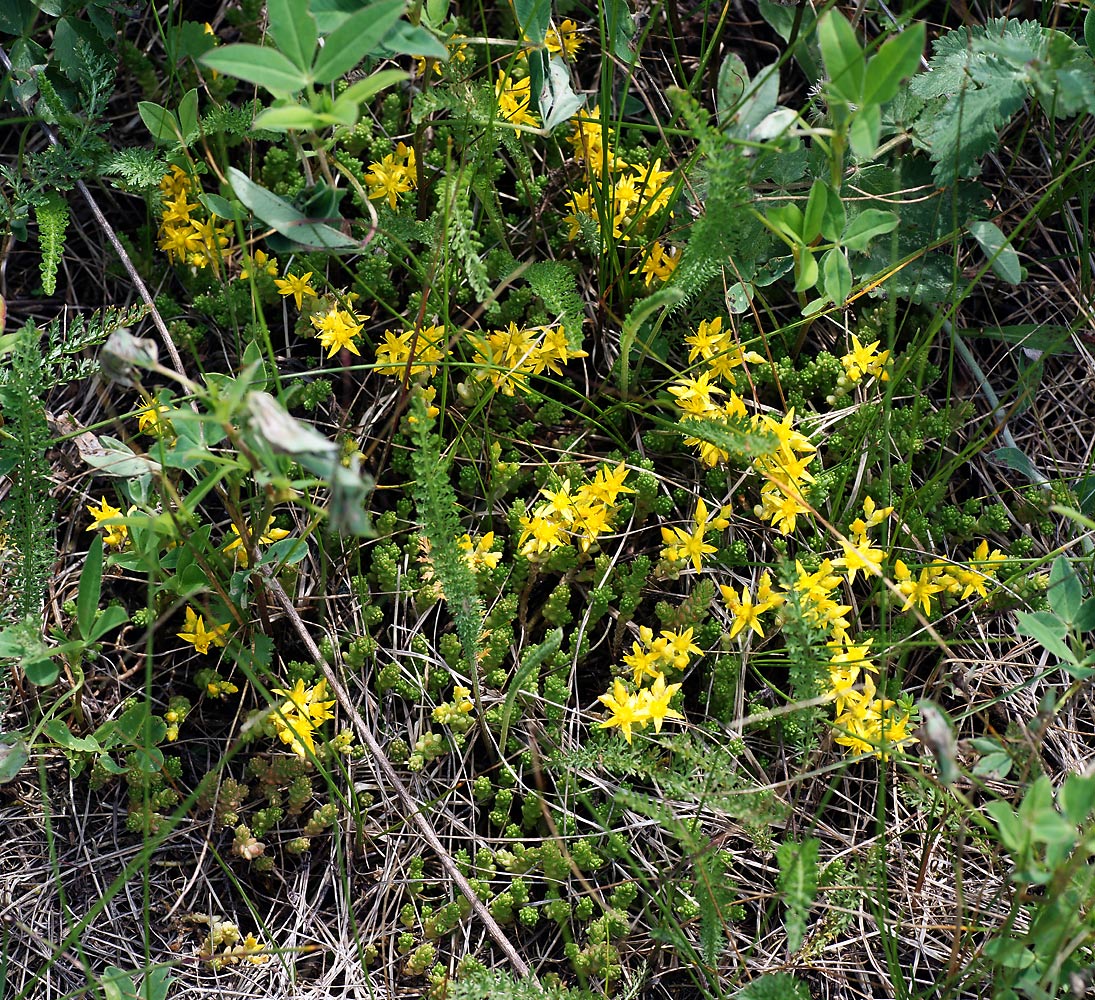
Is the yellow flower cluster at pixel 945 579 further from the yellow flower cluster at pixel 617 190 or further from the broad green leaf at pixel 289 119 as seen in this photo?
the broad green leaf at pixel 289 119

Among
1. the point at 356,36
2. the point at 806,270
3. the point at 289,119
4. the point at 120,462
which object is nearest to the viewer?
the point at 289,119

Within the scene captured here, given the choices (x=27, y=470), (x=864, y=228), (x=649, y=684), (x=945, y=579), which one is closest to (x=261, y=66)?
(x=27, y=470)

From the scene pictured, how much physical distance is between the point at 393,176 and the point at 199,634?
1.61m

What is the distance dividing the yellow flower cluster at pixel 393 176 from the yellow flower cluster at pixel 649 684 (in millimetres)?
1657

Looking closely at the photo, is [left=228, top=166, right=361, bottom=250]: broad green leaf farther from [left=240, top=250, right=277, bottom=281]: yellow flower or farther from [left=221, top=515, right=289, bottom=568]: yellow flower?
[left=221, top=515, right=289, bottom=568]: yellow flower

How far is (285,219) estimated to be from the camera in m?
2.58

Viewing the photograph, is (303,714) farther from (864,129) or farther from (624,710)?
(864,129)

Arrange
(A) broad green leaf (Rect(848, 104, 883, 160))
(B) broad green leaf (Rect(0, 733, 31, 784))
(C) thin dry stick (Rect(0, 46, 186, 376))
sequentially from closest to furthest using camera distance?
(A) broad green leaf (Rect(848, 104, 883, 160)) < (B) broad green leaf (Rect(0, 733, 31, 784)) < (C) thin dry stick (Rect(0, 46, 186, 376))

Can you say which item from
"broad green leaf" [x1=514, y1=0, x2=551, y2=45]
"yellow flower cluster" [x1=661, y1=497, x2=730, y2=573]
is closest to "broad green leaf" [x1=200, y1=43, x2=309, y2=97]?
"broad green leaf" [x1=514, y1=0, x2=551, y2=45]

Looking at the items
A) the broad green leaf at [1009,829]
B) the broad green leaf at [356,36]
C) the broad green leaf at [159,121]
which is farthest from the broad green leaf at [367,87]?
the broad green leaf at [1009,829]

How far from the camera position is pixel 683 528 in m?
3.26

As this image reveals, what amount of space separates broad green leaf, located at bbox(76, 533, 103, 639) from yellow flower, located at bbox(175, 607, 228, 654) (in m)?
0.27

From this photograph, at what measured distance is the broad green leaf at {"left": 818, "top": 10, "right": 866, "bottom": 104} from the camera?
7.94 ft

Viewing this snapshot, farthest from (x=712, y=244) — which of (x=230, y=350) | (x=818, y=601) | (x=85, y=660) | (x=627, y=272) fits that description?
(x=85, y=660)
